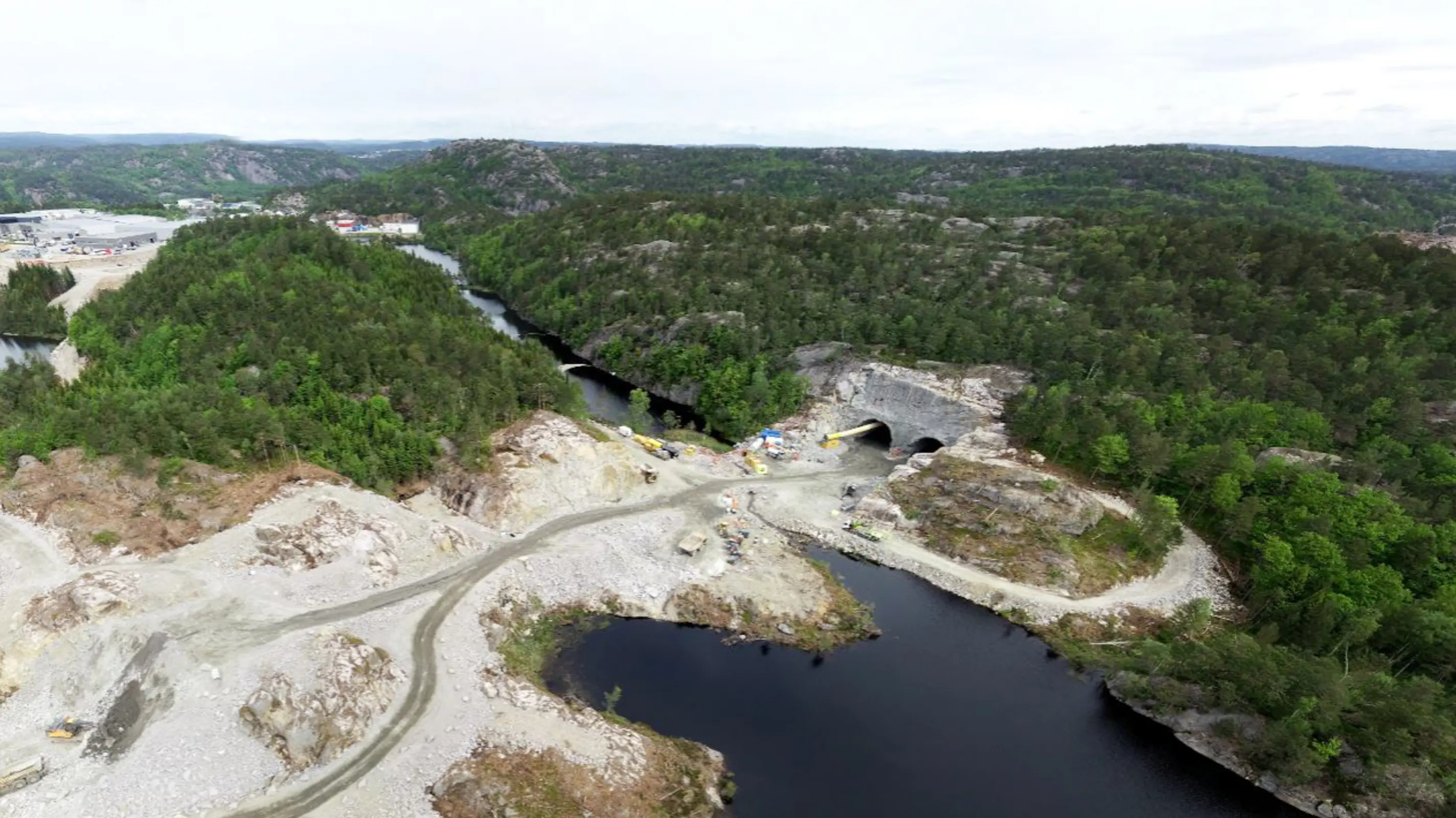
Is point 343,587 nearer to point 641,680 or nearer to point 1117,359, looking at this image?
point 641,680

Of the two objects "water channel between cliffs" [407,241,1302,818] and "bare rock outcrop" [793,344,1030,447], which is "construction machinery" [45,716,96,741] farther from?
"bare rock outcrop" [793,344,1030,447]

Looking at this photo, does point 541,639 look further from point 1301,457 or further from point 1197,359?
point 1197,359

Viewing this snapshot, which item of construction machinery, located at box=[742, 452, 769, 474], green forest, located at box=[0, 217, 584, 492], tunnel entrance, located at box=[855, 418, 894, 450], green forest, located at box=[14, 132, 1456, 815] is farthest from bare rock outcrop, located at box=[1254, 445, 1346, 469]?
green forest, located at box=[0, 217, 584, 492]

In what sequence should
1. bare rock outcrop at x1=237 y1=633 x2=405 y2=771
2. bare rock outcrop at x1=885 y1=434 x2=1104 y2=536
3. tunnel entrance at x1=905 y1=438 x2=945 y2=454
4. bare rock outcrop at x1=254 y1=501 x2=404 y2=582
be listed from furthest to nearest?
1. tunnel entrance at x1=905 y1=438 x2=945 y2=454
2. bare rock outcrop at x1=885 y1=434 x2=1104 y2=536
3. bare rock outcrop at x1=254 y1=501 x2=404 y2=582
4. bare rock outcrop at x1=237 y1=633 x2=405 y2=771

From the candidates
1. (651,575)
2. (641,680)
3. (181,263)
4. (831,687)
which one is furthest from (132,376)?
(831,687)


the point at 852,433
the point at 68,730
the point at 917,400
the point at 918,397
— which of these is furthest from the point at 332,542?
the point at 918,397

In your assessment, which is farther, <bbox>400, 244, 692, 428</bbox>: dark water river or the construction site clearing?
<bbox>400, 244, 692, 428</bbox>: dark water river

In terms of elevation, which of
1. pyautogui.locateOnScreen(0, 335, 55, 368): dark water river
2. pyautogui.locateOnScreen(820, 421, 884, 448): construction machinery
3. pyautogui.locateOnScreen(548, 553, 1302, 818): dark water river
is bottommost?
pyautogui.locateOnScreen(548, 553, 1302, 818): dark water river
